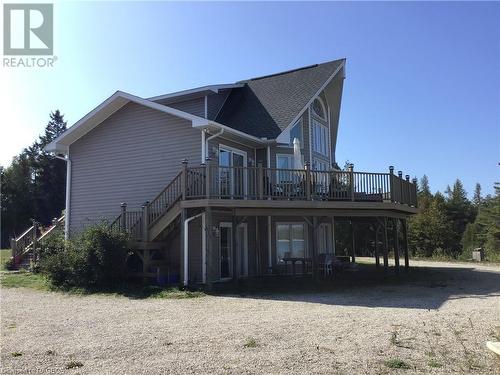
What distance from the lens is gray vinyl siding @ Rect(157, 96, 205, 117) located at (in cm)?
Answer: 1945

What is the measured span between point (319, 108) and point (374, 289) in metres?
11.2

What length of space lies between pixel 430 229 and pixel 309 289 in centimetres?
2509

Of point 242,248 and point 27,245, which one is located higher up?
point 27,245

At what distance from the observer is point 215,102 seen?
20422 mm

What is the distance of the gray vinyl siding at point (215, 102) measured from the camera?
19734 mm

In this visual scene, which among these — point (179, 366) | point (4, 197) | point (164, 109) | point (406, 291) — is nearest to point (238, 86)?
point (164, 109)

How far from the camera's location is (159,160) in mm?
17562

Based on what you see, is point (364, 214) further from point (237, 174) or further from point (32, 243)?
point (32, 243)

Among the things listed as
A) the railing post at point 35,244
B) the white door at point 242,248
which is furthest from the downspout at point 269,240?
the railing post at point 35,244

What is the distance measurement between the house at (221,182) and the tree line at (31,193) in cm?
3016

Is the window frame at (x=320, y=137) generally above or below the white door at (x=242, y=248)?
above

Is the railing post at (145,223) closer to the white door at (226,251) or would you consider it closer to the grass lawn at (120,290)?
the grass lawn at (120,290)

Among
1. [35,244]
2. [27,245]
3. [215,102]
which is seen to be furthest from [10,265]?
[215,102]

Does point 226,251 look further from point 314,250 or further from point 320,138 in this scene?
point 320,138
